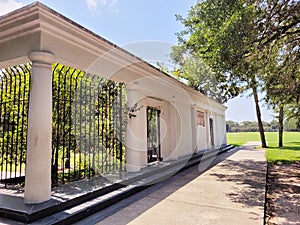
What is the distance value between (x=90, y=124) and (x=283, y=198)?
4594 millimetres

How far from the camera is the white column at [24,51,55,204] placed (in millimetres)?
3279

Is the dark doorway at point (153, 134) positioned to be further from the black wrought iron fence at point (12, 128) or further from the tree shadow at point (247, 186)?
the black wrought iron fence at point (12, 128)

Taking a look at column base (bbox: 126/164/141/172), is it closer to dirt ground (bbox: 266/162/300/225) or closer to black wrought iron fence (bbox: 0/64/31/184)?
black wrought iron fence (bbox: 0/64/31/184)

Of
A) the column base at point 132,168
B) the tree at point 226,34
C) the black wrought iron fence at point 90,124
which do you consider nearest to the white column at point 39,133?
the black wrought iron fence at point 90,124

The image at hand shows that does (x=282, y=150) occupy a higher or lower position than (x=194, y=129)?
lower

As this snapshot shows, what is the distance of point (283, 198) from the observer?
452 cm

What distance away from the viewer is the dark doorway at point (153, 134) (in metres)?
8.11

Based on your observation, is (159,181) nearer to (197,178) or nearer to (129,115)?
(197,178)

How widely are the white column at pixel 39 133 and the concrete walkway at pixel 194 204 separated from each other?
0.84 metres

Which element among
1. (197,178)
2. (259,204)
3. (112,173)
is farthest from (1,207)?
(197,178)

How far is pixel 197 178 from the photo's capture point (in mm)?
6133

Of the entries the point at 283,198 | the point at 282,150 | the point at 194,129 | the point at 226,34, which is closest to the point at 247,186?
the point at 283,198

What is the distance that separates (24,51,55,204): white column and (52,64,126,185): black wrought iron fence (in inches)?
63.8

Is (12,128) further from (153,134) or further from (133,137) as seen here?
(153,134)
